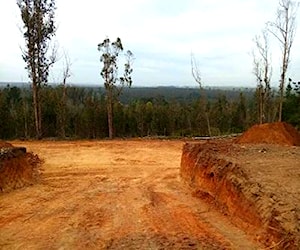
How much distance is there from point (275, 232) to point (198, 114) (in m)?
34.6

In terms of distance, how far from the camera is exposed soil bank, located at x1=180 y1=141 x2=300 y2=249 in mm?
6168

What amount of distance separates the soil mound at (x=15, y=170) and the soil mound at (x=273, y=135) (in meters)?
7.58

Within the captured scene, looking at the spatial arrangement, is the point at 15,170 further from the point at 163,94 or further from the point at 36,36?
the point at 163,94

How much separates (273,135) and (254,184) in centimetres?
807

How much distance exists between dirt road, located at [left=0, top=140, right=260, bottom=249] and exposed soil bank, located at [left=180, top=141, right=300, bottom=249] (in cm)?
29

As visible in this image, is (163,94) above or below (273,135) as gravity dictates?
below

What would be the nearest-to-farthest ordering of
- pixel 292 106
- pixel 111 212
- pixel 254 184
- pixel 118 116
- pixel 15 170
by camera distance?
pixel 254 184 → pixel 111 212 → pixel 15 170 → pixel 292 106 → pixel 118 116

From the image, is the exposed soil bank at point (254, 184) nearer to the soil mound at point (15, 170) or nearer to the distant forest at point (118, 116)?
the soil mound at point (15, 170)

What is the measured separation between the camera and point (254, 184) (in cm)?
755

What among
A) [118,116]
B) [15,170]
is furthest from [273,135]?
[118,116]

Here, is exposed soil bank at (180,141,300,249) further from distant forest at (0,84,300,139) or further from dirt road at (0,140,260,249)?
distant forest at (0,84,300,139)

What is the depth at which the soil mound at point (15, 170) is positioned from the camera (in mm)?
10484

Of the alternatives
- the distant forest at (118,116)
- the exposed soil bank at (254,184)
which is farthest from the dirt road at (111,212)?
the distant forest at (118,116)

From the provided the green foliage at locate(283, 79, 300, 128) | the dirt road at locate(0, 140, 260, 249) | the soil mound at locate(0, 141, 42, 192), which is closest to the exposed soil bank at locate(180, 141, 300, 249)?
the dirt road at locate(0, 140, 260, 249)
